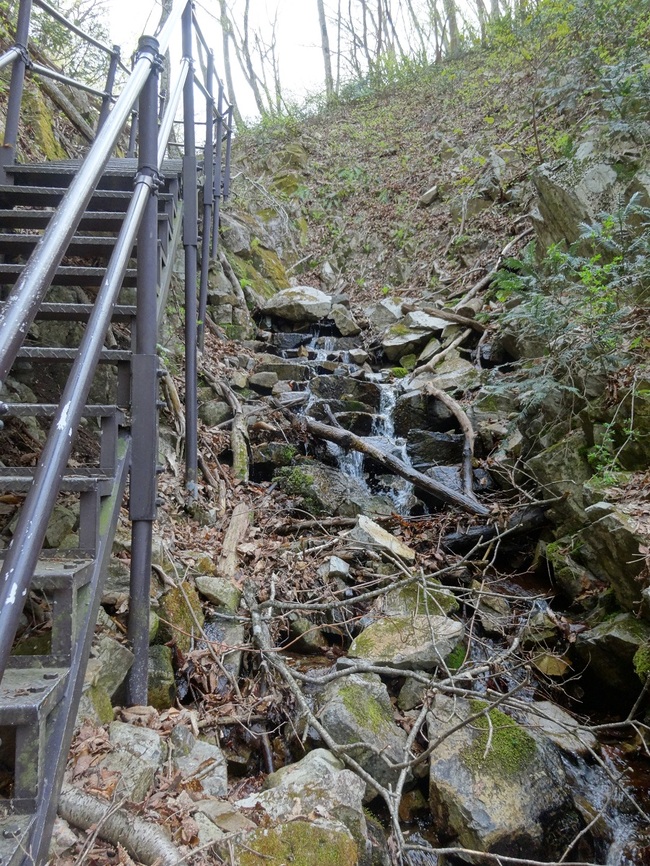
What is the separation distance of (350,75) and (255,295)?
1654cm

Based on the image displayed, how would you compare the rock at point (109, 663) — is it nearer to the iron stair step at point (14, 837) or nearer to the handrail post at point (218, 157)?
the iron stair step at point (14, 837)

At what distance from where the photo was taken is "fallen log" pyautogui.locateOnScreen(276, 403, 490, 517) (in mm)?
5348

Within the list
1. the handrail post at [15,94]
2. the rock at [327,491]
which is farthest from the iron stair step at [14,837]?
the rock at [327,491]

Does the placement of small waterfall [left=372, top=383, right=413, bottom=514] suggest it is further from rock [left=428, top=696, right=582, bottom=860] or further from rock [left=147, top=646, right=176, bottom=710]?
rock [left=147, top=646, right=176, bottom=710]

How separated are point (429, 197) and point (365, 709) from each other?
497 inches

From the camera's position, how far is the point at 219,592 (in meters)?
3.54

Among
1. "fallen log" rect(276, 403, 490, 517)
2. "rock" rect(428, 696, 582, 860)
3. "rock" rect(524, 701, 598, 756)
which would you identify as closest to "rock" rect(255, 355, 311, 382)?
"fallen log" rect(276, 403, 490, 517)

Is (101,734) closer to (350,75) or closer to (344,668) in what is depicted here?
(344,668)

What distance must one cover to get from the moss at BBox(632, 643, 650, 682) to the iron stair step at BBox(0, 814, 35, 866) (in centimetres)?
355

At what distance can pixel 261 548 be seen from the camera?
4512 millimetres

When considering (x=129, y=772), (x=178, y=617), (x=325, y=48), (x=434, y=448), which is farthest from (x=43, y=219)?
(x=325, y=48)

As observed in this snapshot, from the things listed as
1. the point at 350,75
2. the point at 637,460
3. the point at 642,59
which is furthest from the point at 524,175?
the point at 350,75

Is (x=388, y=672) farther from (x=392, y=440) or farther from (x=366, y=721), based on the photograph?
(x=392, y=440)

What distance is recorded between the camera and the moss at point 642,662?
11.0 feet
